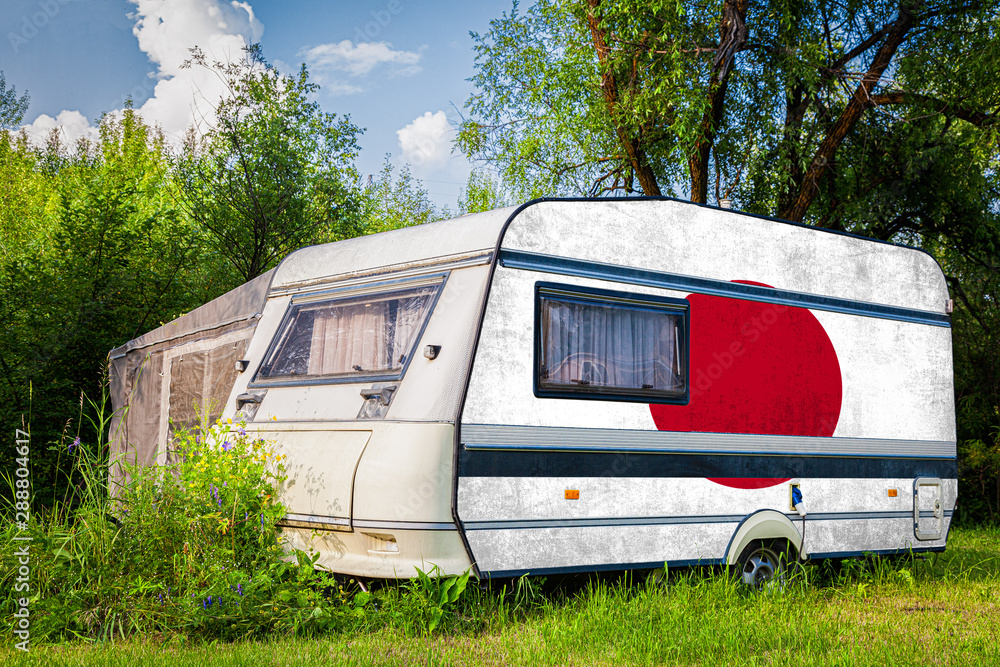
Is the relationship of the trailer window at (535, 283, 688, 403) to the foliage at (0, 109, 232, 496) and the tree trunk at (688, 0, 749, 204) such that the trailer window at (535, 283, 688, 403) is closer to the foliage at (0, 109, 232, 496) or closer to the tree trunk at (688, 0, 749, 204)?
the tree trunk at (688, 0, 749, 204)

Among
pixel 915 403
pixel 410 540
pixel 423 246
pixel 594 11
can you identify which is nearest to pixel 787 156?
pixel 594 11

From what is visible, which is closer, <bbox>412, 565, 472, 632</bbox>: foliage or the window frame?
<bbox>412, 565, 472, 632</bbox>: foliage

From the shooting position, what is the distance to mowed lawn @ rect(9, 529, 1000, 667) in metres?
4.89

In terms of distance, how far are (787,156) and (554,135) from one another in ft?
12.1

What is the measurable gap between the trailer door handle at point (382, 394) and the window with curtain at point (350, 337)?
0.11 metres

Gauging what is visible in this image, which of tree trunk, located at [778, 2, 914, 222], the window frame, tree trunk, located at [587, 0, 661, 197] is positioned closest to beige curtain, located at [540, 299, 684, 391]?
the window frame

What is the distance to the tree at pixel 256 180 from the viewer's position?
588 inches

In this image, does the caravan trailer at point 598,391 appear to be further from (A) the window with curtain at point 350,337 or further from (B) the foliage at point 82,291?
(B) the foliage at point 82,291

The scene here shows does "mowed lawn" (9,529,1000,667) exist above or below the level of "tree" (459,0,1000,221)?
below

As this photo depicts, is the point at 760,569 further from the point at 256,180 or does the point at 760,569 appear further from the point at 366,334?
the point at 256,180

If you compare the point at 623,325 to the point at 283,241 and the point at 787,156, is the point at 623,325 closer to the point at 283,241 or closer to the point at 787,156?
the point at 787,156

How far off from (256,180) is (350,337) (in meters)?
9.53

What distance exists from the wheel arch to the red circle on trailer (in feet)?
0.76

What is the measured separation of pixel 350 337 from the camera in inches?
253
